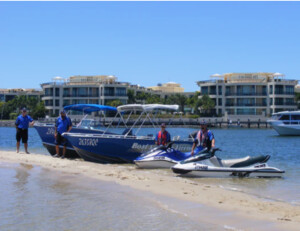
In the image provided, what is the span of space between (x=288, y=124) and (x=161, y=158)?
4916cm

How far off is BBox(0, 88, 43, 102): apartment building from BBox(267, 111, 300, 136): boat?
74.8m

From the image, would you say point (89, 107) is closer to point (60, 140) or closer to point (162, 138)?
point (60, 140)

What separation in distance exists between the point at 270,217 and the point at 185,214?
5.08ft

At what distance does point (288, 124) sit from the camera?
6172cm

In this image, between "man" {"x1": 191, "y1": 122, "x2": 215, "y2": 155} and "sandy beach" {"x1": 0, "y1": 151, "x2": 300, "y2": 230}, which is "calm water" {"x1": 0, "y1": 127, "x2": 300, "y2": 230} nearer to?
"sandy beach" {"x1": 0, "y1": 151, "x2": 300, "y2": 230}

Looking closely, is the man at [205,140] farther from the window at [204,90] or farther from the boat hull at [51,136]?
the window at [204,90]

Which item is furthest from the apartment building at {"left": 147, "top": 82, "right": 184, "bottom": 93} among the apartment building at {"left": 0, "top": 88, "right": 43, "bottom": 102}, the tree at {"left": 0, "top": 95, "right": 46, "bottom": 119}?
the tree at {"left": 0, "top": 95, "right": 46, "bottom": 119}

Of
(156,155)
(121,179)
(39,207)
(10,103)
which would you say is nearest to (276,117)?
(156,155)

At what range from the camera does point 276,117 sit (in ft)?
208

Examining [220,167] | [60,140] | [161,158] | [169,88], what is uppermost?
[169,88]

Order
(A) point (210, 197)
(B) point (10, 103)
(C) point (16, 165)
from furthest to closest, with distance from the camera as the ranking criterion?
(B) point (10, 103), (C) point (16, 165), (A) point (210, 197)

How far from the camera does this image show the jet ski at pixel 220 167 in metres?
14.4

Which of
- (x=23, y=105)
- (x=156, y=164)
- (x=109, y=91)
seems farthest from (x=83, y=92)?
(x=156, y=164)

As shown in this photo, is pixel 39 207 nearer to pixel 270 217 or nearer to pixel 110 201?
pixel 110 201
